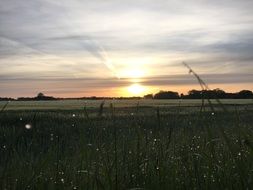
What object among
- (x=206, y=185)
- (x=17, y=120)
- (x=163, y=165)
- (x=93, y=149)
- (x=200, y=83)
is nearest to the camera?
(x=200, y=83)

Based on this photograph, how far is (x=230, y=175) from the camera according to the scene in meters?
3.94

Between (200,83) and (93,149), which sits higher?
(200,83)

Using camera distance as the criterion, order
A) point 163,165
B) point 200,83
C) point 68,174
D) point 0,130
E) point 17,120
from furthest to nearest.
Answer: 1. point 17,120
2. point 0,130
3. point 68,174
4. point 163,165
5. point 200,83

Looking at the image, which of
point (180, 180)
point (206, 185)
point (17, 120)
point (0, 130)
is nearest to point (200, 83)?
point (206, 185)

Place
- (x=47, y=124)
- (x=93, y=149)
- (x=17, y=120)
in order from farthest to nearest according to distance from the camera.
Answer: (x=17, y=120), (x=47, y=124), (x=93, y=149)

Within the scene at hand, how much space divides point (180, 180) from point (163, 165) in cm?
39

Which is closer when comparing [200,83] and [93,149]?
[200,83]

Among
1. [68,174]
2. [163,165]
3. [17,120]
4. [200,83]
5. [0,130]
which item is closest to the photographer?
[200,83]

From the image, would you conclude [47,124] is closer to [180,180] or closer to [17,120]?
[17,120]

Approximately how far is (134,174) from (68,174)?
1.12m

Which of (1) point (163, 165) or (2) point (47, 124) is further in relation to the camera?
(2) point (47, 124)

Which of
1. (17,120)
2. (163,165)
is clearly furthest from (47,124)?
(163,165)

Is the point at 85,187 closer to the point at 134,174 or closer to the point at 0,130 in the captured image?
the point at 134,174

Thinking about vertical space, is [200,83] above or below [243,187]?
above
